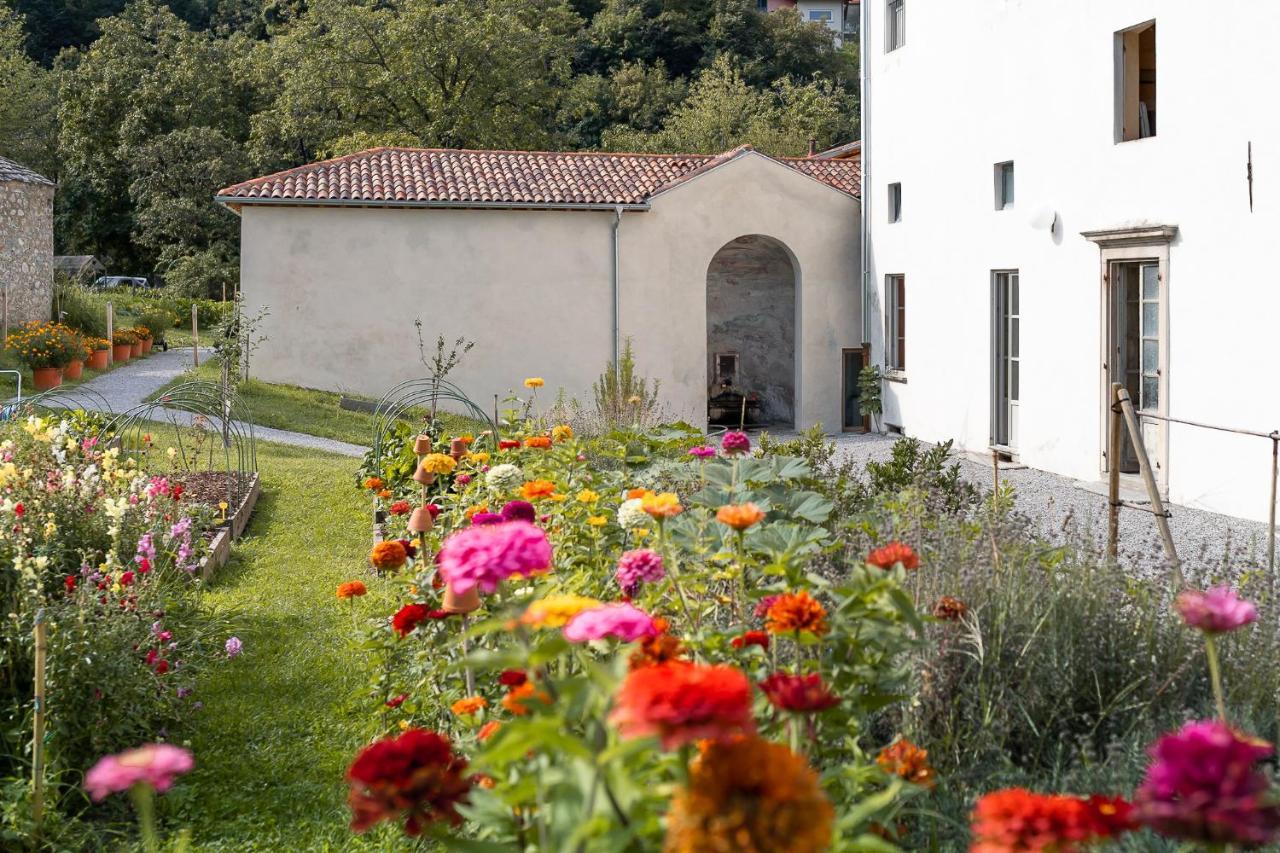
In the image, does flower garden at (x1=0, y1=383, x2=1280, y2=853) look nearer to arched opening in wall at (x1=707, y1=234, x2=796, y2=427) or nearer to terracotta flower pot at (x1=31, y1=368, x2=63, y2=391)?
terracotta flower pot at (x1=31, y1=368, x2=63, y2=391)

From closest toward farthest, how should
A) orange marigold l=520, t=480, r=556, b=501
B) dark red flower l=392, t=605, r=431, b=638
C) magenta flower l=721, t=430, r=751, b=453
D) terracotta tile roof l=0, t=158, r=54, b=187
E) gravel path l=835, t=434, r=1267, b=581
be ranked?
dark red flower l=392, t=605, r=431, b=638 < orange marigold l=520, t=480, r=556, b=501 < magenta flower l=721, t=430, r=751, b=453 < gravel path l=835, t=434, r=1267, b=581 < terracotta tile roof l=0, t=158, r=54, b=187

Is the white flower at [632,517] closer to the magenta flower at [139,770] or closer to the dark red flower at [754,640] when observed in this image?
the dark red flower at [754,640]

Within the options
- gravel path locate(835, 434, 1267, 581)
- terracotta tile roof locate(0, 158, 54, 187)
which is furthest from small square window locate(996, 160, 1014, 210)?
terracotta tile roof locate(0, 158, 54, 187)

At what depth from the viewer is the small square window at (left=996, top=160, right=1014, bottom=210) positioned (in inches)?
551

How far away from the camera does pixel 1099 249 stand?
11977 millimetres

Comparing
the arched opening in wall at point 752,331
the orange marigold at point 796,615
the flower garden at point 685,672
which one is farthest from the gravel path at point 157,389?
the orange marigold at point 796,615

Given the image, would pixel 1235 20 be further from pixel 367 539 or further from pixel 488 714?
pixel 488 714

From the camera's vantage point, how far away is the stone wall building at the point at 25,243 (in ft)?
69.8

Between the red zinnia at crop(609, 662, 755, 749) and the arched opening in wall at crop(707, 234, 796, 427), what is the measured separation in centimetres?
1988

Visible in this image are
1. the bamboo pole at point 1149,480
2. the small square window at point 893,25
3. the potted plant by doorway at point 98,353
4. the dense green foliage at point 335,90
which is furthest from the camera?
the dense green foliage at point 335,90

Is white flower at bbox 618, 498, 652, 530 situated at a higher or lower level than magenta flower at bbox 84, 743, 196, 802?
higher

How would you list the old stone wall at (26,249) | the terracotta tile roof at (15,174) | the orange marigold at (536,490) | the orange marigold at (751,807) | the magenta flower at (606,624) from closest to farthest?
the orange marigold at (751,807), the magenta flower at (606,624), the orange marigold at (536,490), the old stone wall at (26,249), the terracotta tile roof at (15,174)

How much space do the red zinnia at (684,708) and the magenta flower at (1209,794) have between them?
0.48 meters

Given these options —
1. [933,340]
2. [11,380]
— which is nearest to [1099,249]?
[933,340]
